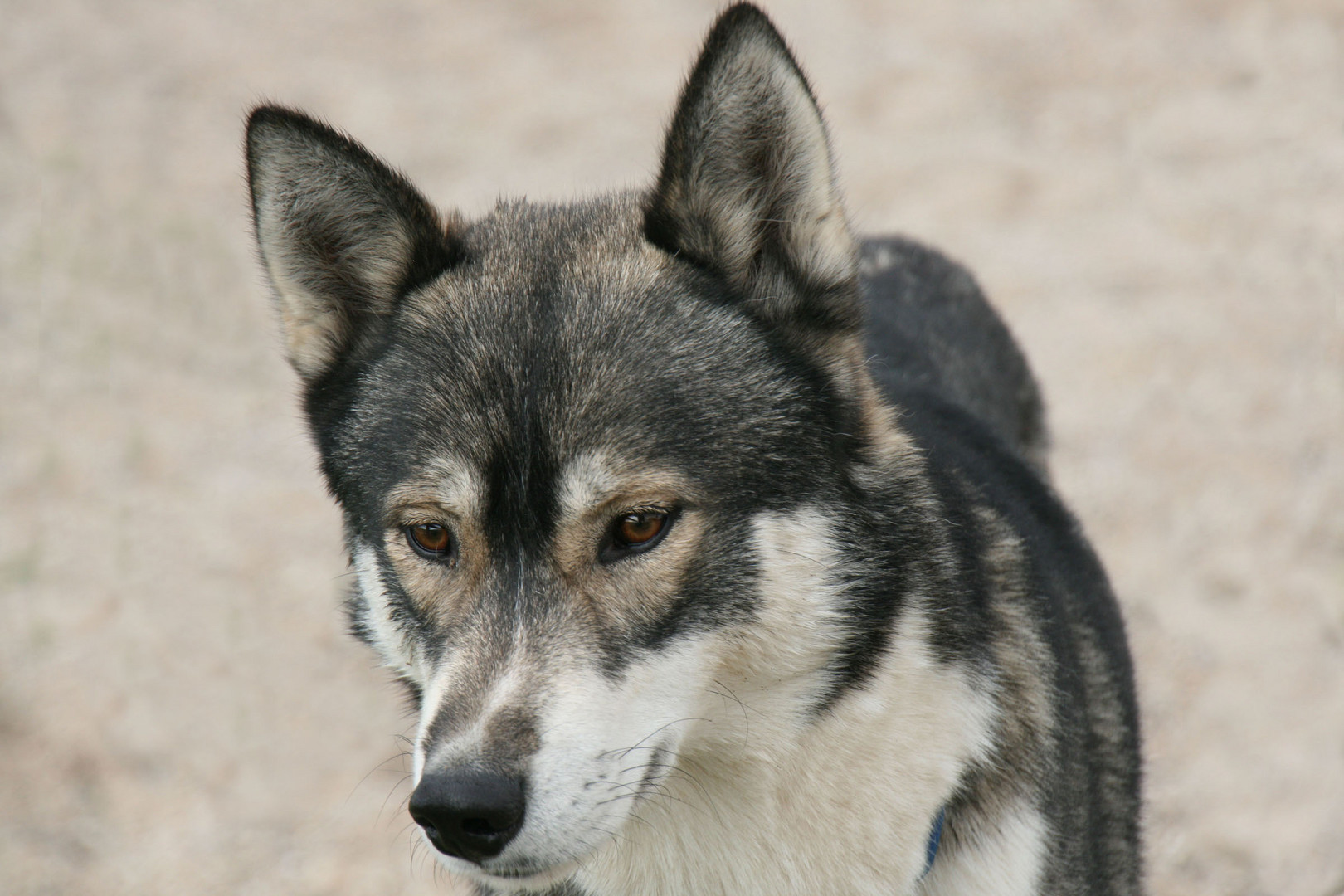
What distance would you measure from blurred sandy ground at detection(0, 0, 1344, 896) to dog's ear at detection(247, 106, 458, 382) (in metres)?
1.32

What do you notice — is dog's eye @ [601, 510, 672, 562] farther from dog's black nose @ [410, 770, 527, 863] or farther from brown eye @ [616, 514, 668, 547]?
dog's black nose @ [410, 770, 527, 863]

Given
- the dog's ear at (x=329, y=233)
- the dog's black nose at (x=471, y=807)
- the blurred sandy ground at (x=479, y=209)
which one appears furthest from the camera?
the blurred sandy ground at (x=479, y=209)

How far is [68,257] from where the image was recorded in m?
8.08

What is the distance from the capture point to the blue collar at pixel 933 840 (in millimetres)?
2902

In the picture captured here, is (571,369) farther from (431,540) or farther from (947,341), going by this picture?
(947,341)

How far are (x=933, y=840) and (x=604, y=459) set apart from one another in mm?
1144

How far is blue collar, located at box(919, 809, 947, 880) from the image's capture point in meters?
2.90

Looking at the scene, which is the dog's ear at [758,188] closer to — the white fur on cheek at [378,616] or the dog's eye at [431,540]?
the dog's eye at [431,540]

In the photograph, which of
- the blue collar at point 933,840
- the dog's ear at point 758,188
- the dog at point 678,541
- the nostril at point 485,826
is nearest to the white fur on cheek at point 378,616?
the dog at point 678,541

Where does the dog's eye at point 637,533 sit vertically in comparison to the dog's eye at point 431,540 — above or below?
above

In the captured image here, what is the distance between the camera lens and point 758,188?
9.63 ft

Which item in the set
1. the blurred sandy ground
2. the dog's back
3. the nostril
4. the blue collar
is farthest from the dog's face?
the blurred sandy ground

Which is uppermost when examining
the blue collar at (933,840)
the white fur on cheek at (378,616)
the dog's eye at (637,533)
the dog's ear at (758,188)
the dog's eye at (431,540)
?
the dog's ear at (758,188)

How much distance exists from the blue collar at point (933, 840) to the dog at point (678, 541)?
0.08 ft
